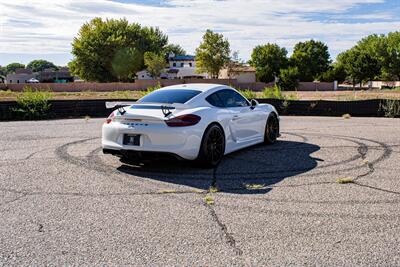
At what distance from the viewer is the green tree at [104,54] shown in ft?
276

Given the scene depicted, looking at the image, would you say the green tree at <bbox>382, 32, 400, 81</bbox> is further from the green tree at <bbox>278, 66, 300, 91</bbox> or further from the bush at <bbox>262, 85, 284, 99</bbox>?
the bush at <bbox>262, 85, 284, 99</bbox>

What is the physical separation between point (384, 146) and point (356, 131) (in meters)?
2.70

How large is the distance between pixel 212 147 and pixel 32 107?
12036 millimetres

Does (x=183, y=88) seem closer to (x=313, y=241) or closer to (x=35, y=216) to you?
(x=35, y=216)

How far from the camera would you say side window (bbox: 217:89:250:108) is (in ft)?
28.1

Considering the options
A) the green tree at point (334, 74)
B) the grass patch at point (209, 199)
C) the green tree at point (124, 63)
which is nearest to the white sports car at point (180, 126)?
the grass patch at point (209, 199)

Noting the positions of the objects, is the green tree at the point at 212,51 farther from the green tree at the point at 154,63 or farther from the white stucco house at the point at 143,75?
the white stucco house at the point at 143,75

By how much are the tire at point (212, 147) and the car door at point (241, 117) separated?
531 millimetres

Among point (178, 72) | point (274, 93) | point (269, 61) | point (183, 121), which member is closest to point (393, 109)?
point (274, 93)

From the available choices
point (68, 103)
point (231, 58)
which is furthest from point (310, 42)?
point (68, 103)

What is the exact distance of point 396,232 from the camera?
4.51 metres

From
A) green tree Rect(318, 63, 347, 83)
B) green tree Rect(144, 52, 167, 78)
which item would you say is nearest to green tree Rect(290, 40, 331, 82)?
green tree Rect(318, 63, 347, 83)

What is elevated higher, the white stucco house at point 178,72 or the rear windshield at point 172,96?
the white stucco house at point 178,72

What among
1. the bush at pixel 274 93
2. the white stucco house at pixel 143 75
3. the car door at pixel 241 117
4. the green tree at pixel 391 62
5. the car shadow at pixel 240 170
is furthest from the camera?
the white stucco house at pixel 143 75
